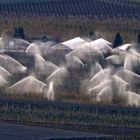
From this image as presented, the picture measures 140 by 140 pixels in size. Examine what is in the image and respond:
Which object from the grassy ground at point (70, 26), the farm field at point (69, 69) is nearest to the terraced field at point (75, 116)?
the farm field at point (69, 69)

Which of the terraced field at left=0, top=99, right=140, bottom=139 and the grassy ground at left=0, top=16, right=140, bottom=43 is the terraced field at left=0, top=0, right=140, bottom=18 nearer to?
the grassy ground at left=0, top=16, right=140, bottom=43

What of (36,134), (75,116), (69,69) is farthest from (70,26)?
(36,134)

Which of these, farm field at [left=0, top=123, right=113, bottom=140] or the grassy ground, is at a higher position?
the grassy ground

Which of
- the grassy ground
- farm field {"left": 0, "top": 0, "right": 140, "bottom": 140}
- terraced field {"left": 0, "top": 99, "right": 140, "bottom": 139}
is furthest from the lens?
the grassy ground

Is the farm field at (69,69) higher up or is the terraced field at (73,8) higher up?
the terraced field at (73,8)

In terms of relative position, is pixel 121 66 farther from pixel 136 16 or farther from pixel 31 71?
pixel 136 16

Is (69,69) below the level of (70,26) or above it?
below

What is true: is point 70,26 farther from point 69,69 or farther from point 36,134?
point 36,134

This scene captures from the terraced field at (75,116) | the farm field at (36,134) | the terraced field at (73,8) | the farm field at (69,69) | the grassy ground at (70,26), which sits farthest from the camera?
the terraced field at (73,8)

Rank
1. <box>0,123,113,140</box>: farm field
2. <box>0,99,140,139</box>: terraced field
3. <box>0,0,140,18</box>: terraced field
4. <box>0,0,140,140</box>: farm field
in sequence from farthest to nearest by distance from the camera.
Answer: <box>0,0,140,18</box>: terraced field < <box>0,0,140,140</box>: farm field < <box>0,99,140,139</box>: terraced field < <box>0,123,113,140</box>: farm field

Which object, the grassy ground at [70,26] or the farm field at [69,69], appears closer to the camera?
the farm field at [69,69]

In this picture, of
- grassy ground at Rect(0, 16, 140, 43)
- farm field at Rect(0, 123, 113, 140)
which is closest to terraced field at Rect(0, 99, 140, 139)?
farm field at Rect(0, 123, 113, 140)

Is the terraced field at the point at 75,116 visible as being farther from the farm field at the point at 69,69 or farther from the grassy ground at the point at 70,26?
the grassy ground at the point at 70,26
